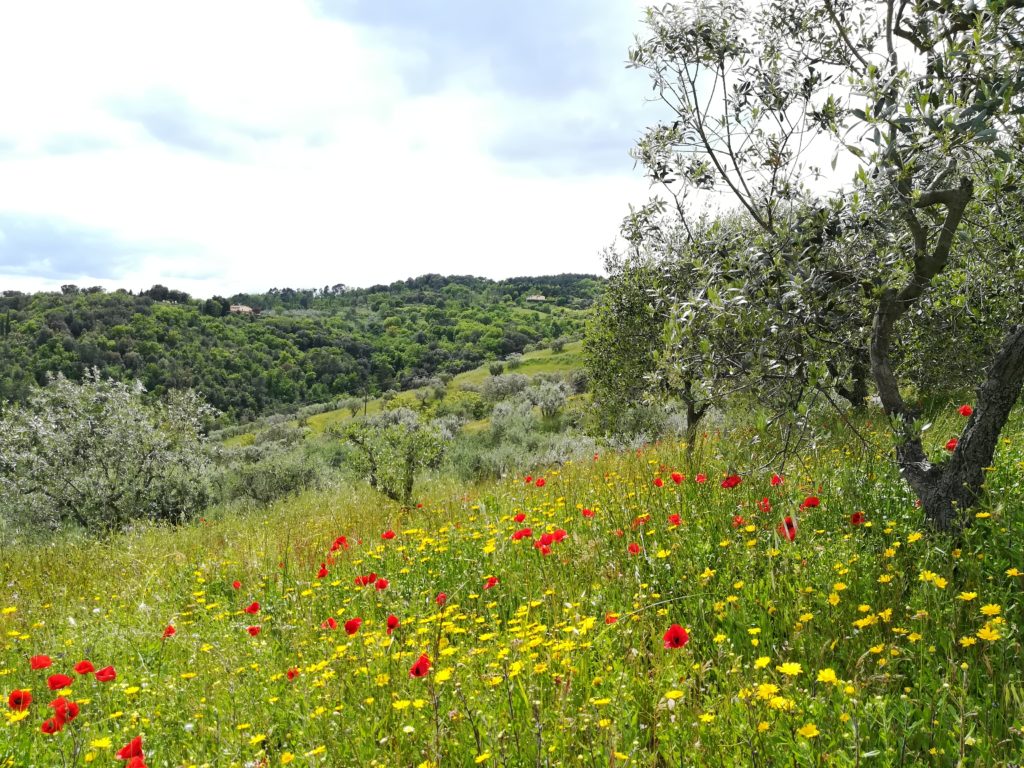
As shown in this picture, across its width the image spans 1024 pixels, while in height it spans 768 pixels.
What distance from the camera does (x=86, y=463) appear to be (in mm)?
18156

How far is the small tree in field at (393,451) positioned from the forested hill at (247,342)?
197ft

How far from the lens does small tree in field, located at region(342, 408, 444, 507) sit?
40.7ft

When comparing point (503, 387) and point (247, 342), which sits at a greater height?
point (247, 342)

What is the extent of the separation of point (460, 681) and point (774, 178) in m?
4.57

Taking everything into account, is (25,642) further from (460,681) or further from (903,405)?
(903,405)

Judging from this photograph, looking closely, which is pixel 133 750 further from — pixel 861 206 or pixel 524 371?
pixel 524 371

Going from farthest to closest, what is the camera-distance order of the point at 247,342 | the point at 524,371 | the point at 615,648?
the point at 247,342
the point at 524,371
the point at 615,648

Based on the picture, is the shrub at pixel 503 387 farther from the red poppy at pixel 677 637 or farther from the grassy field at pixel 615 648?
the red poppy at pixel 677 637

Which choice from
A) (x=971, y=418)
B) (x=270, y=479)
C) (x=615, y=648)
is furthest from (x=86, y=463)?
(x=971, y=418)

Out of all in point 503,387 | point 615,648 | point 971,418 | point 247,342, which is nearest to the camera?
point 615,648

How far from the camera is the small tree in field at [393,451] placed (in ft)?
40.7

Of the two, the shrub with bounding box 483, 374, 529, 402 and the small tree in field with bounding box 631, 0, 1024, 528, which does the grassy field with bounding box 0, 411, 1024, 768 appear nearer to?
the small tree in field with bounding box 631, 0, 1024, 528

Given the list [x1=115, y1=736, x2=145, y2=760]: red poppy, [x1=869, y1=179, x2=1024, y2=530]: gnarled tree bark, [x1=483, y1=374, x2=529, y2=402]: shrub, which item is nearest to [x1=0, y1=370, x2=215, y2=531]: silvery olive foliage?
[x1=115, y1=736, x2=145, y2=760]: red poppy

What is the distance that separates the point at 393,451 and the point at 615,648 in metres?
9.69
